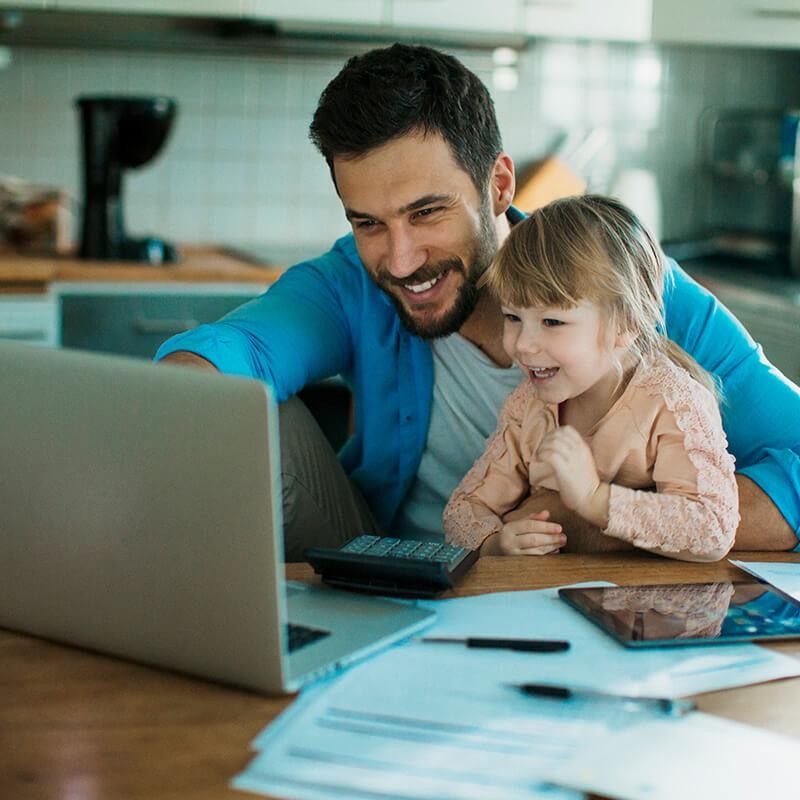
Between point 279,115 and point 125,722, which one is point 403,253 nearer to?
point 125,722

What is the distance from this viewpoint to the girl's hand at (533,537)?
146 cm

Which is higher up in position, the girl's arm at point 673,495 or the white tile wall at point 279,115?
the white tile wall at point 279,115

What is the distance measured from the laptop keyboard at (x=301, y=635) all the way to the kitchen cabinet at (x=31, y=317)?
1.98 meters

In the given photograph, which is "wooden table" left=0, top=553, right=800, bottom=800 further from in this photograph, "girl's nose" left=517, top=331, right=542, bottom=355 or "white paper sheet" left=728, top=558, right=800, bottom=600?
"girl's nose" left=517, top=331, right=542, bottom=355

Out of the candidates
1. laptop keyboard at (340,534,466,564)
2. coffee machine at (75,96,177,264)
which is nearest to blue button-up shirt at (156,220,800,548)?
laptop keyboard at (340,534,466,564)

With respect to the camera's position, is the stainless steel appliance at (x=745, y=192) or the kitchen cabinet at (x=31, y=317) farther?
the stainless steel appliance at (x=745, y=192)

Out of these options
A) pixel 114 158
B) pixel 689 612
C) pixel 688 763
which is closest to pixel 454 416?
pixel 689 612

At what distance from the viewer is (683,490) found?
1474 mm

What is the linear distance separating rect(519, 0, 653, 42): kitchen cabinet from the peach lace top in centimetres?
209

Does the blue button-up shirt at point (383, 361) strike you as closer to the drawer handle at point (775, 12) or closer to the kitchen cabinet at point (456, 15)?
the kitchen cabinet at point (456, 15)

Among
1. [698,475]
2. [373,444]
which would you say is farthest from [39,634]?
[373,444]

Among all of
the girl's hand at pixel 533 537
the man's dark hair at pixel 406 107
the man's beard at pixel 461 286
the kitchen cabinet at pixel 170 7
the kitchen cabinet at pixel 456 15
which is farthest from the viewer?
Answer: the kitchen cabinet at pixel 456 15

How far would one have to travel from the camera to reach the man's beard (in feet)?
6.00

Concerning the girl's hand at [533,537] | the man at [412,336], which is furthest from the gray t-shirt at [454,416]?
the girl's hand at [533,537]
